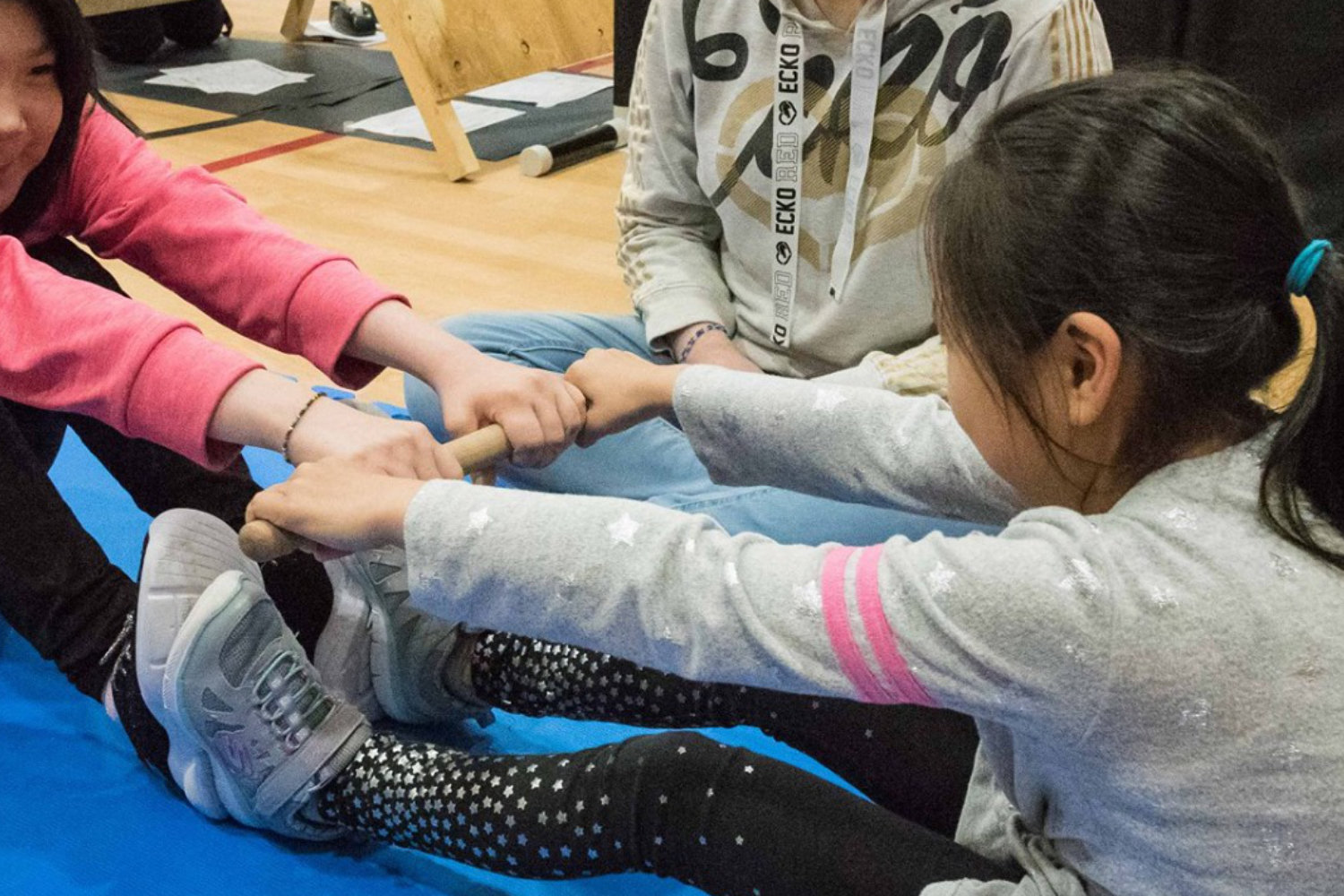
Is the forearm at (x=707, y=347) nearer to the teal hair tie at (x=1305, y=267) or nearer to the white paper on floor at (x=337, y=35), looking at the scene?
the teal hair tie at (x=1305, y=267)

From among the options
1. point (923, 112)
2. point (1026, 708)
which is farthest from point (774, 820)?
point (923, 112)

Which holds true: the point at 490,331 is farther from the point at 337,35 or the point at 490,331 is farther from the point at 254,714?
the point at 337,35

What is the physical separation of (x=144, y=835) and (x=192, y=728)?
13 centimetres

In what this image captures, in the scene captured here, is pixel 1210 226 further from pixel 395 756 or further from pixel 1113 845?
pixel 395 756

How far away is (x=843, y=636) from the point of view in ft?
1.90

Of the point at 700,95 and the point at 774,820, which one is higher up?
the point at 700,95

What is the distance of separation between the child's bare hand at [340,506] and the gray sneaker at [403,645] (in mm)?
238

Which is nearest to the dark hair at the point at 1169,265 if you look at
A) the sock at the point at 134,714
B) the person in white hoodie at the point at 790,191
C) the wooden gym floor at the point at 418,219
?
the person in white hoodie at the point at 790,191

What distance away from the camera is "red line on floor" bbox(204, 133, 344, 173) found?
2.47 m

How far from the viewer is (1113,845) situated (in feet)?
1.97

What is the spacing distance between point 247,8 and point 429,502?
13.0ft

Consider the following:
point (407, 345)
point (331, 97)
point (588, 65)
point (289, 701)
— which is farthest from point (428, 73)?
point (289, 701)

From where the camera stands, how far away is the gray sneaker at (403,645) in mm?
976

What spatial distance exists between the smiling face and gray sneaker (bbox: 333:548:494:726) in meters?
0.41
